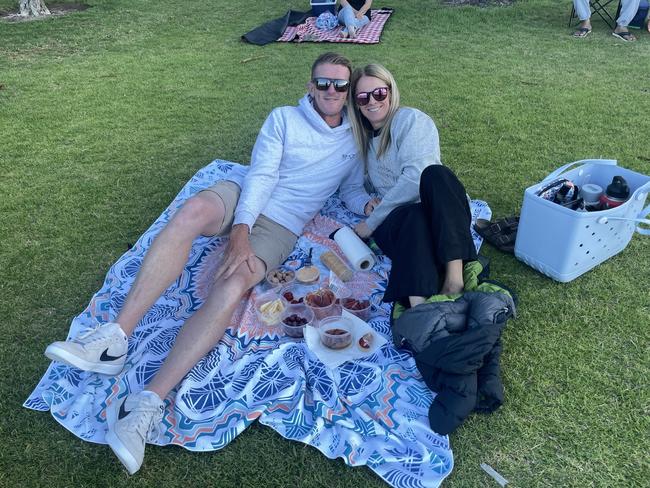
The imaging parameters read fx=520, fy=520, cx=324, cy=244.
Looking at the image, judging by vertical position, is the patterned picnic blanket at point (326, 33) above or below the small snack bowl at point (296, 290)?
above

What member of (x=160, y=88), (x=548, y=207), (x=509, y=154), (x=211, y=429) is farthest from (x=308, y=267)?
(x=160, y=88)

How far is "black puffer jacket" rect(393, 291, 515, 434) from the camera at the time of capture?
2.62 m

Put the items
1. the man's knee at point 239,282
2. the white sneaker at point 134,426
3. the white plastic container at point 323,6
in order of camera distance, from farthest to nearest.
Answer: the white plastic container at point 323,6
the man's knee at point 239,282
the white sneaker at point 134,426

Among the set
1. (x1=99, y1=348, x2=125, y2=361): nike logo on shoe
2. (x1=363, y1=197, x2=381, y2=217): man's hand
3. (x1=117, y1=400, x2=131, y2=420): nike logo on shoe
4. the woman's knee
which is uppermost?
the woman's knee

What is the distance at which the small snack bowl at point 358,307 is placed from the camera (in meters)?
3.41

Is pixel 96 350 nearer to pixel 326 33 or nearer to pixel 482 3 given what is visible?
pixel 326 33

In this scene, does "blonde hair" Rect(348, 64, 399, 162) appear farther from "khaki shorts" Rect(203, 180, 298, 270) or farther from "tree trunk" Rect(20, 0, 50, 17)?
"tree trunk" Rect(20, 0, 50, 17)

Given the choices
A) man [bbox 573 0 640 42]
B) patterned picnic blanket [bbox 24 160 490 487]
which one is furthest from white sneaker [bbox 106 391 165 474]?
man [bbox 573 0 640 42]

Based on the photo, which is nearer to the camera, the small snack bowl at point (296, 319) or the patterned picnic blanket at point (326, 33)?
the small snack bowl at point (296, 319)

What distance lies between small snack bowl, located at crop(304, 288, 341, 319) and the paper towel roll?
436 millimetres

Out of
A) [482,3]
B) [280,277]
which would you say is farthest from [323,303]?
[482,3]

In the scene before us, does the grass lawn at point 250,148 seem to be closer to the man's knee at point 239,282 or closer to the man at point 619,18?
the man at point 619,18

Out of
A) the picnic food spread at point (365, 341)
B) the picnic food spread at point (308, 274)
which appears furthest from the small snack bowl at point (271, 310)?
the picnic food spread at point (365, 341)

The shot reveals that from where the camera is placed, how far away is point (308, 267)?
3779mm
